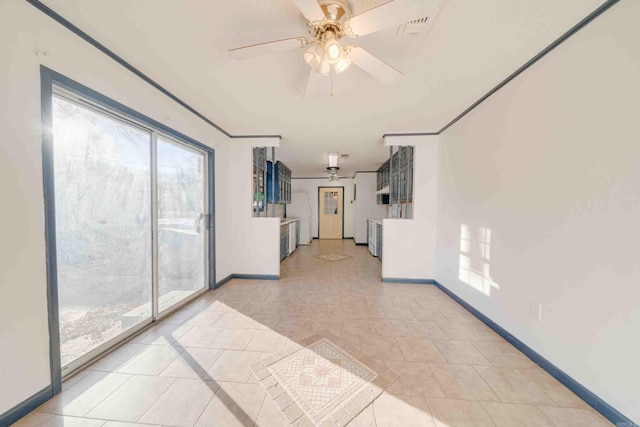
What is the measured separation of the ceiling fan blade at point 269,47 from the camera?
1.29 m

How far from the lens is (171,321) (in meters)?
2.38

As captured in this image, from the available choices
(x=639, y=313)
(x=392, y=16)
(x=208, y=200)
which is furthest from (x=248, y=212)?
(x=639, y=313)

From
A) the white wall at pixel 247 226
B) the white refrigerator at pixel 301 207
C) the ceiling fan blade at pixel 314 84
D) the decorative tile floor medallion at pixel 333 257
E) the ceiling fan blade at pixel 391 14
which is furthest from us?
the white refrigerator at pixel 301 207

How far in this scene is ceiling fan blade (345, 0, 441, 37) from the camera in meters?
1.01

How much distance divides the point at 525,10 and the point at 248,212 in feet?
12.0

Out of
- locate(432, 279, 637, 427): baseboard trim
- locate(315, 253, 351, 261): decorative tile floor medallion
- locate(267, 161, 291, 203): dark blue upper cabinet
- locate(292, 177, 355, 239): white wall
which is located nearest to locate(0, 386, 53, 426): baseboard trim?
locate(432, 279, 637, 427): baseboard trim

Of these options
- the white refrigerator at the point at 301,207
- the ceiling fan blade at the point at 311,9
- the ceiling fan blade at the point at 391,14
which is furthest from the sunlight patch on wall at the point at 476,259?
the white refrigerator at the point at 301,207

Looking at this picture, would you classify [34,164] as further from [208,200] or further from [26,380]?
[208,200]

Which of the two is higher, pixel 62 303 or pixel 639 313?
pixel 639 313

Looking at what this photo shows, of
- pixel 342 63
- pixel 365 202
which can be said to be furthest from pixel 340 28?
pixel 365 202

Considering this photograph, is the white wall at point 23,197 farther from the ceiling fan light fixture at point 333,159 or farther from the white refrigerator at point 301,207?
the white refrigerator at point 301,207

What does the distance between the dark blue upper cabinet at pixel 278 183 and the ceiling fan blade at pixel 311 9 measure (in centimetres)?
345

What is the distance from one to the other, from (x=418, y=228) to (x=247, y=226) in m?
2.85

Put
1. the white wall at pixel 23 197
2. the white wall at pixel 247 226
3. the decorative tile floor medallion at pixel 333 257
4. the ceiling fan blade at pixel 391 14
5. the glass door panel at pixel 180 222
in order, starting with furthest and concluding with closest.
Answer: the decorative tile floor medallion at pixel 333 257
the white wall at pixel 247 226
the glass door panel at pixel 180 222
the white wall at pixel 23 197
the ceiling fan blade at pixel 391 14
